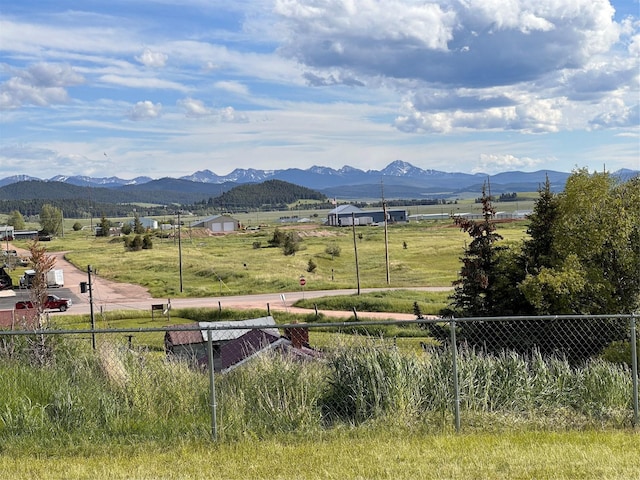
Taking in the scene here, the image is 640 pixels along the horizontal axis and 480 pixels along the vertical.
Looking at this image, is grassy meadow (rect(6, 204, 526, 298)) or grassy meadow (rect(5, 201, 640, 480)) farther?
grassy meadow (rect(6, 204, 526, 298))

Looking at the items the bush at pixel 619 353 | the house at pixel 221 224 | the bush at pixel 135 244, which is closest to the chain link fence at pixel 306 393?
the bush at pixel 619 353

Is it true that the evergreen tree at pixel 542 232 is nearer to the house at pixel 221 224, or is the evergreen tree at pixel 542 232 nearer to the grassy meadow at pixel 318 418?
the grassy meadow at pixel 318 418

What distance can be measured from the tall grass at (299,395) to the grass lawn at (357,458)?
1.16 feet

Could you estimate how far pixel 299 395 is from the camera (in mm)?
8969

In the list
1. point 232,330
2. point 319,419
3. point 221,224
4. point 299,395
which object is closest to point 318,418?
point 319,419

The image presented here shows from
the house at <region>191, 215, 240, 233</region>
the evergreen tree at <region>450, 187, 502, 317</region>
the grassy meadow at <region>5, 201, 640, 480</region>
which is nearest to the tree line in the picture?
the evergreen tree at <region>450, 187, 502, 317</region>

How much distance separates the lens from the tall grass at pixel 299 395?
8453mm

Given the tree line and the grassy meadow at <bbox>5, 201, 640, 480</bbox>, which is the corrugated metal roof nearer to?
the grassy meadow at <bbox>5, 201, 640, 480</bbox>

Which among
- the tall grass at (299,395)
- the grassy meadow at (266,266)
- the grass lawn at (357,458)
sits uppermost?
the tall grass at (299,395)

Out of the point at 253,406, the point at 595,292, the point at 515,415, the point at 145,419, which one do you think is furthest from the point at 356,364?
the point at 595,292

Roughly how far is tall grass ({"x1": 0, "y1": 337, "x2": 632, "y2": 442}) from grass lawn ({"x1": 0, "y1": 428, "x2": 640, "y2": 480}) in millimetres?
353

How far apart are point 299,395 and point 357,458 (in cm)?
173

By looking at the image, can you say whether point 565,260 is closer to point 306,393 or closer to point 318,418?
point 306,393

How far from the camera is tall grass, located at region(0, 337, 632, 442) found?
8.45m
